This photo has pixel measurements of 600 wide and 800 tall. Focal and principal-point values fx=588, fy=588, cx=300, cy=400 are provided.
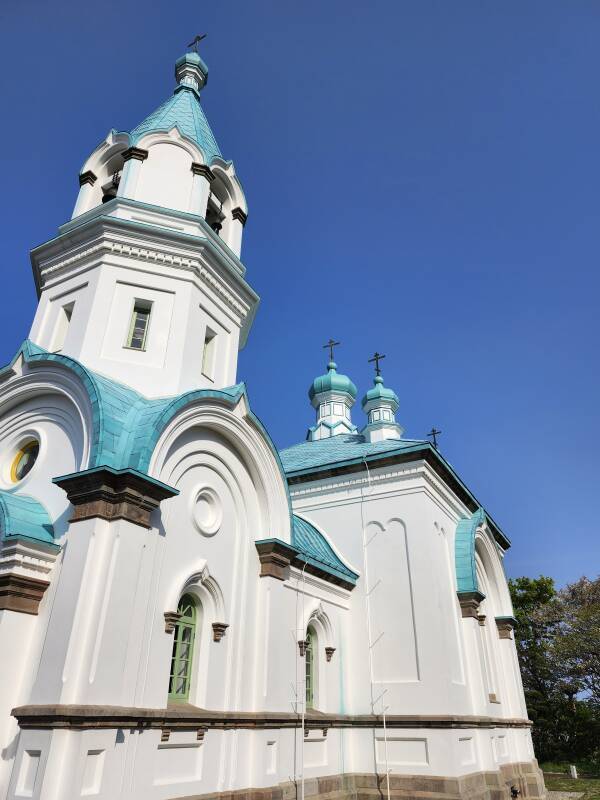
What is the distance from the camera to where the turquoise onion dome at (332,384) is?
23.0 metres

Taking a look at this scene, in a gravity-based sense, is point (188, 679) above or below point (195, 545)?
below

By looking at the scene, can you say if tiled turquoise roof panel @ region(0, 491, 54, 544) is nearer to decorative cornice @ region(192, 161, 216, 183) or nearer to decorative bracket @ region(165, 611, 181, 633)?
decorative bracket @ region(165, 611, 181, 633)

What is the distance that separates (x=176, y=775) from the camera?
709cm

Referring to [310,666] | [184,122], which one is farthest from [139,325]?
[310,666]

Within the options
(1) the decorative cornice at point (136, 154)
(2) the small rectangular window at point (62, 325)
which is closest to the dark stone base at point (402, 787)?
(2) the small rectangular window at point (62, 325)

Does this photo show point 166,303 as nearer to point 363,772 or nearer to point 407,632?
point 407,632

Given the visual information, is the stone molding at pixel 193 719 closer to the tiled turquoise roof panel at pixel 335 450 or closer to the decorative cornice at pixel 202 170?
the tiled turquoise roof panel at pixel 335 450

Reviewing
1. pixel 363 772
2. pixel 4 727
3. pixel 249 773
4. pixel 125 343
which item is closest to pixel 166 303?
pixel 125 343

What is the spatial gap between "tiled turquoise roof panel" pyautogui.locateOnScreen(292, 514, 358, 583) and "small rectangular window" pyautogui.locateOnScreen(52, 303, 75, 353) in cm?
525

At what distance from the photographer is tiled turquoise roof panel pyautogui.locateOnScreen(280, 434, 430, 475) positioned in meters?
14.2

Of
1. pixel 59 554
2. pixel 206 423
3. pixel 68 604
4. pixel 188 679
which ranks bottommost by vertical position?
pixel 188 679

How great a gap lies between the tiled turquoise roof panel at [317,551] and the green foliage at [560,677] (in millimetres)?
15982

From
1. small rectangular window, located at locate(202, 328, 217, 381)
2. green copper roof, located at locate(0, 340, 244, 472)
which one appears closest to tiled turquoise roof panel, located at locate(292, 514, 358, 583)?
small rectangular window, located at locate(202, 328, 217, 381)

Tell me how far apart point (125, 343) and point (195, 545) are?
352 cm
